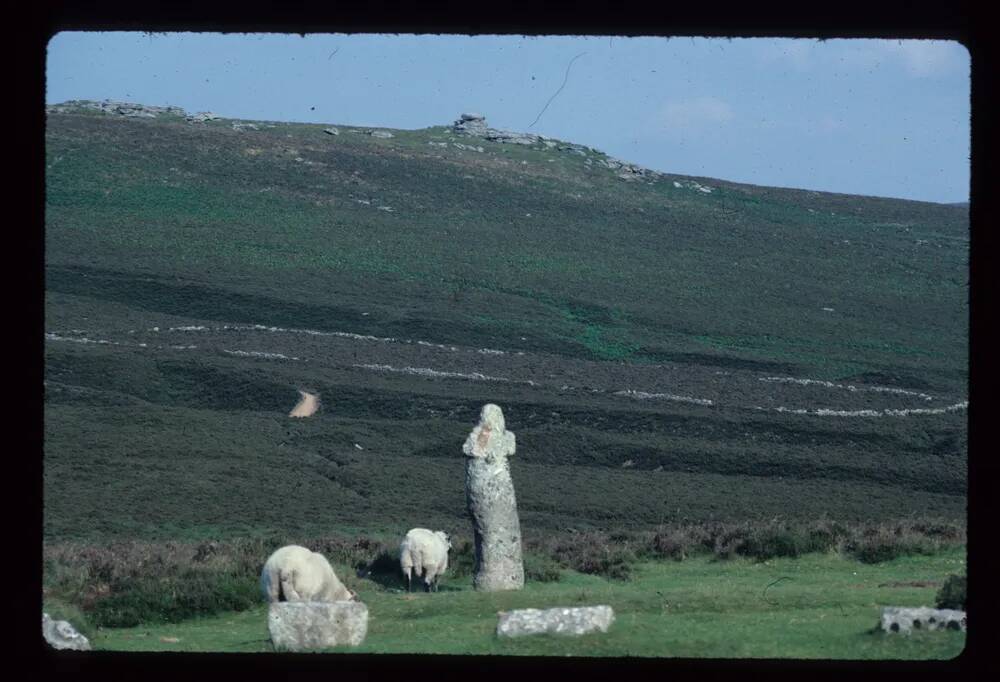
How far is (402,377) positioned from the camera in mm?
63594

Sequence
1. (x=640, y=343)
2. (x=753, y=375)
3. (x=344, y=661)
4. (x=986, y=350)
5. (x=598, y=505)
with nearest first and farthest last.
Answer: (x=986, y=350)
(x=344, y=661)
(x=598, y=505)
(x=753, y=375)
(x=640, y=343)

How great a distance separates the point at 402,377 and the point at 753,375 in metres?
19.5

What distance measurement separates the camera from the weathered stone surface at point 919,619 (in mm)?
11641

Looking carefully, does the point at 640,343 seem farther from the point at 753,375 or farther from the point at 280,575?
the point at 280,575

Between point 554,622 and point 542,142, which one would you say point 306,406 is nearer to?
point 554,622

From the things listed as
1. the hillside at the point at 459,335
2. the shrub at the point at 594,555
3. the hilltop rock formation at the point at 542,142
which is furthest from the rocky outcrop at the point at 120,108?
the shrub at the point at 594,555

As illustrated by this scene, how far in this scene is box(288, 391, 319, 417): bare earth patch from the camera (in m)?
55.2

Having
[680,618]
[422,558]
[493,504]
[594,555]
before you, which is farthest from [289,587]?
[594,555]


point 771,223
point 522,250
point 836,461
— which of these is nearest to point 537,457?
point 836,461

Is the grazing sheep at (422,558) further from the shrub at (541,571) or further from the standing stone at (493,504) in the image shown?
the shrub at (541,571)

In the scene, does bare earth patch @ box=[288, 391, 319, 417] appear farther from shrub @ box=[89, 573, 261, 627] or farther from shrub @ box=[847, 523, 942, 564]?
shrub @ box=[89, 573, 261, 627]

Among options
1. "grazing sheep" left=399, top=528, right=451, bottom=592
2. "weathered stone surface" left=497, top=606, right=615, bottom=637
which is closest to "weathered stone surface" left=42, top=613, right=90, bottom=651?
"weathered stone surface" left=497, top=606, right=615, bottom=637

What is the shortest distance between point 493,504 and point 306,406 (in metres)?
38.4

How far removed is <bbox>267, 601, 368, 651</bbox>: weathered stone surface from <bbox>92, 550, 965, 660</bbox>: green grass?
0.25 metres
